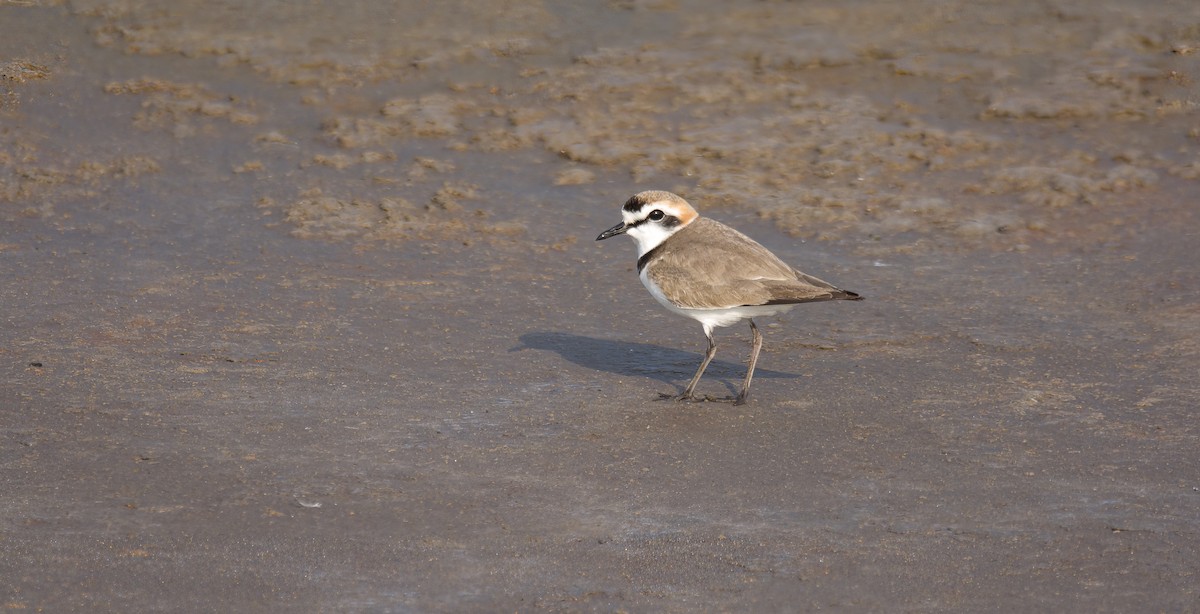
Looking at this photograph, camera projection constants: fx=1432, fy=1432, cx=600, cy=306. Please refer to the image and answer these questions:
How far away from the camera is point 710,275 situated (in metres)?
7.71

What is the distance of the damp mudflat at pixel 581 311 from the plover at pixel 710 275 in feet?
1.48

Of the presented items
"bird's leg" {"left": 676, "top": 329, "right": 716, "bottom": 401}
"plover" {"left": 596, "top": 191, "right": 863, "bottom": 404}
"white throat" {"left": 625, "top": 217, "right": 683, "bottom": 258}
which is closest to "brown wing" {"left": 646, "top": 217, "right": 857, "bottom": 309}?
"plover" {"left": 596, "top": 191, "right": 863, "bottom": 404}

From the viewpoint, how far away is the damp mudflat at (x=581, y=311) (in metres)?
5.82

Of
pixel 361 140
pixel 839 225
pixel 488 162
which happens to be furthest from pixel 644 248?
pixel 361 140

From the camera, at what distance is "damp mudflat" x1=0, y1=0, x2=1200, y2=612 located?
A: 582 centimetres

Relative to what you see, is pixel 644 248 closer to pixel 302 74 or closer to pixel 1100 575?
pixel 1100 575

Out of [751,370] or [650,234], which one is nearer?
[751,370]

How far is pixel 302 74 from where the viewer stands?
1255 centimetres

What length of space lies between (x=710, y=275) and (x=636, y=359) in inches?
31.9

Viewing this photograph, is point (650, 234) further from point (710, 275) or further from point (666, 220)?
point (710, 275)

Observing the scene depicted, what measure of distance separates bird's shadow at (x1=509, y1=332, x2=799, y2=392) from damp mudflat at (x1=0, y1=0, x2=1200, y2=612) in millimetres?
36

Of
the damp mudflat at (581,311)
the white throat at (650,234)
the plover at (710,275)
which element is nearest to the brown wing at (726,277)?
the plover at (710,275)

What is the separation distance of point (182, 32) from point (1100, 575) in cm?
1012

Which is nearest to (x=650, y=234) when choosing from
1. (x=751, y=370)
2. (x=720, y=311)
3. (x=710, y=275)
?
(x=710, y=275)
